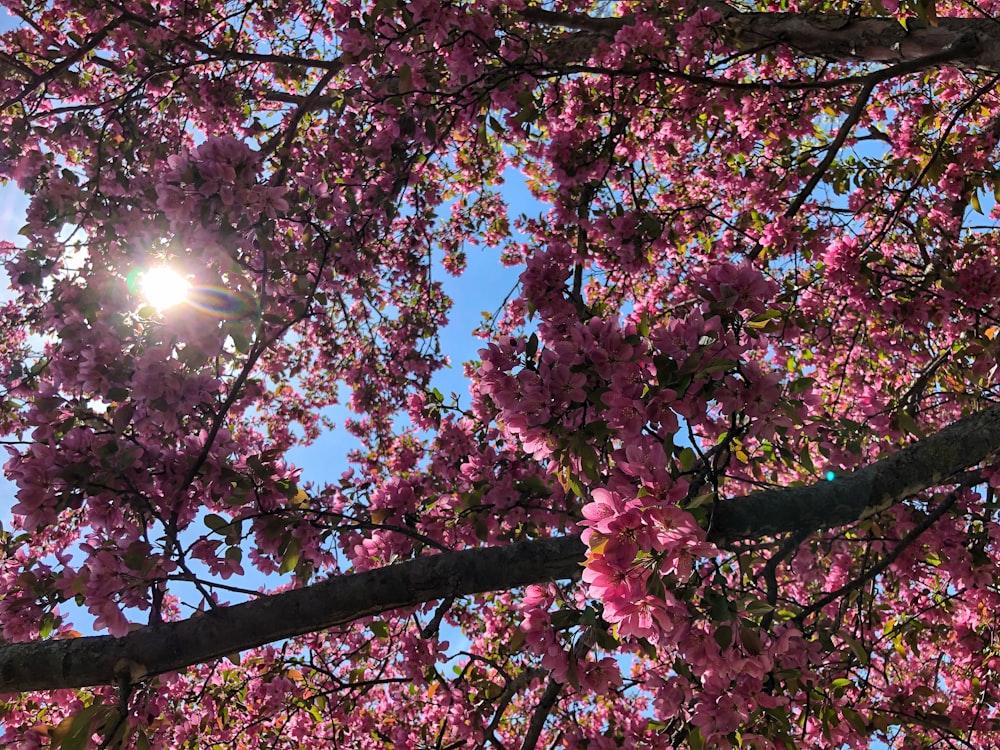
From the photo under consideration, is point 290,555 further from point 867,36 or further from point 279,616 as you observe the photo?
point 867,36

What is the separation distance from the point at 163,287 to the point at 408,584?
5.66ft

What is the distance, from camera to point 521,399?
77.8 inches

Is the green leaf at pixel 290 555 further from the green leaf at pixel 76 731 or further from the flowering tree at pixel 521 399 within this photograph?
the green leaf at pixel 76 731

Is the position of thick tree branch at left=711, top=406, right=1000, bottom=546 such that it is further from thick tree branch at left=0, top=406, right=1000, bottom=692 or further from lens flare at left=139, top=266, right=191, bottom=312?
lens flare at left=139, top=266, right=191, bottom=312

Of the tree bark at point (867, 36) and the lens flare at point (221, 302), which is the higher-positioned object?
the tree bark at point (867, 36)

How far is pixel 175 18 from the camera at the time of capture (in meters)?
4.99

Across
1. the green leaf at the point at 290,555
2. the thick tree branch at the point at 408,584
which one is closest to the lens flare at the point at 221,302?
the green leaf at the point at 290,555

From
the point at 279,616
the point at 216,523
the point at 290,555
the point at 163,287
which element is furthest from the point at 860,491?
the point at 163,287

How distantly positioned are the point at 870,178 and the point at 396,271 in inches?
165

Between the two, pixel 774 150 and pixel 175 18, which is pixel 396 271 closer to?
pixel 175 18

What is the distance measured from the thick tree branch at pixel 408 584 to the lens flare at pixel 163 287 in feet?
4.14

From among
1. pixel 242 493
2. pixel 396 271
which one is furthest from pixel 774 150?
pixel 242 493

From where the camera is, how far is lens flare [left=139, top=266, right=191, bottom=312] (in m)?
2.43

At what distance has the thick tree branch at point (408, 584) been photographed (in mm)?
1840
